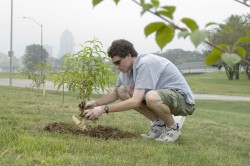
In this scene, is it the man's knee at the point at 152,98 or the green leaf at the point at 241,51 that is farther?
the man's knee at the point at 152,98

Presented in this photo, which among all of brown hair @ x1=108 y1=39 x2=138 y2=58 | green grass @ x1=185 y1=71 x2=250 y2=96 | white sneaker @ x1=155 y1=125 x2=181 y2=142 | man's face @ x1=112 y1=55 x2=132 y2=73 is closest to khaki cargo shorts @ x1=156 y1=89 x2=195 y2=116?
white sneaker @ x1=155 y1=125 x2=181 y2=142

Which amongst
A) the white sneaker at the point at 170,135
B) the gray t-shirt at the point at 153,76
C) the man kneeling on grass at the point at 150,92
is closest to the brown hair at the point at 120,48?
the man kneeling on grass at the point at 150,92

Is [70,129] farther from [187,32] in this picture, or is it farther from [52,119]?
[187,32]

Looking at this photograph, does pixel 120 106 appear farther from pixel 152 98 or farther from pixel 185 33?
pixel 185 33

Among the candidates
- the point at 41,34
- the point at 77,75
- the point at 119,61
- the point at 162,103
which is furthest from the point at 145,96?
the point at 41,34

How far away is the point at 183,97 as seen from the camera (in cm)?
437

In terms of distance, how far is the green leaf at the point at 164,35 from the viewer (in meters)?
0.85

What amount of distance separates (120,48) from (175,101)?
786 millimetres

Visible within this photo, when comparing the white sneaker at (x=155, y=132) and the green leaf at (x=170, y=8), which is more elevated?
the green leaf at (x=170, y=8)

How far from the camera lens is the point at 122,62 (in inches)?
161

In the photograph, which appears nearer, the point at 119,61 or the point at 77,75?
the point at 119,61

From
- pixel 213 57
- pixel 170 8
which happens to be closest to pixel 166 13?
pixel 170 8

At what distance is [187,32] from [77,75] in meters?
3.81

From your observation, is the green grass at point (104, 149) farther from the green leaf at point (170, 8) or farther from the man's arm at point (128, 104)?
the green leaf at point (170, 8)
